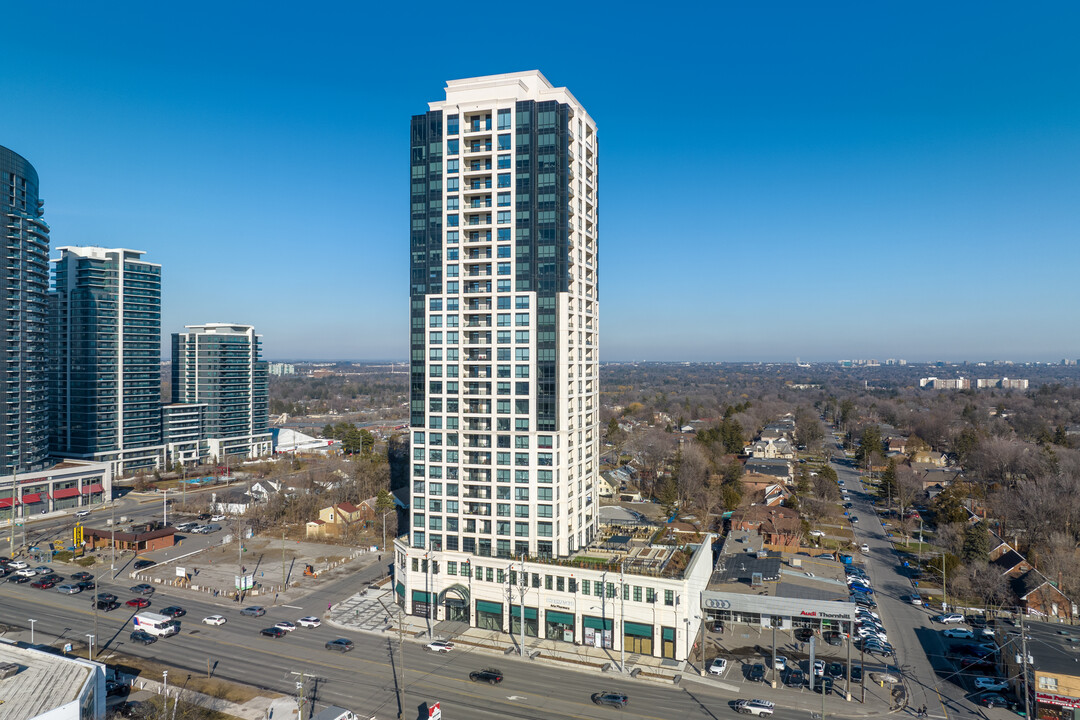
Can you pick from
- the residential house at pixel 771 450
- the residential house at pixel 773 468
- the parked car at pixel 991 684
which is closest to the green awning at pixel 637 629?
the parked car at pixel 991 684

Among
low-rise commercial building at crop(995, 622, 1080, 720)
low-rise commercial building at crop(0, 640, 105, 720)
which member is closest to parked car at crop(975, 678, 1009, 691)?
low-rise commercial building at crop(995, 622, 1080, 720)

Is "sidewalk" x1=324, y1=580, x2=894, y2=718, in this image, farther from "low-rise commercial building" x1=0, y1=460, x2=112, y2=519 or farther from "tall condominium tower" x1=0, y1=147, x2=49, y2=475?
"tall condominium tower" x1=0, y1=147, x2=49, y2=475

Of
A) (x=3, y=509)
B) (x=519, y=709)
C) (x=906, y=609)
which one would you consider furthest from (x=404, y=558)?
(x=3, y=509)

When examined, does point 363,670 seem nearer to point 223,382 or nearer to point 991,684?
point 991,684

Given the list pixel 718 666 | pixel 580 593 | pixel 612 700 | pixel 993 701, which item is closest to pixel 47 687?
pixel 612 700

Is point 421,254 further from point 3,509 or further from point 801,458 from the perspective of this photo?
point 801,458
